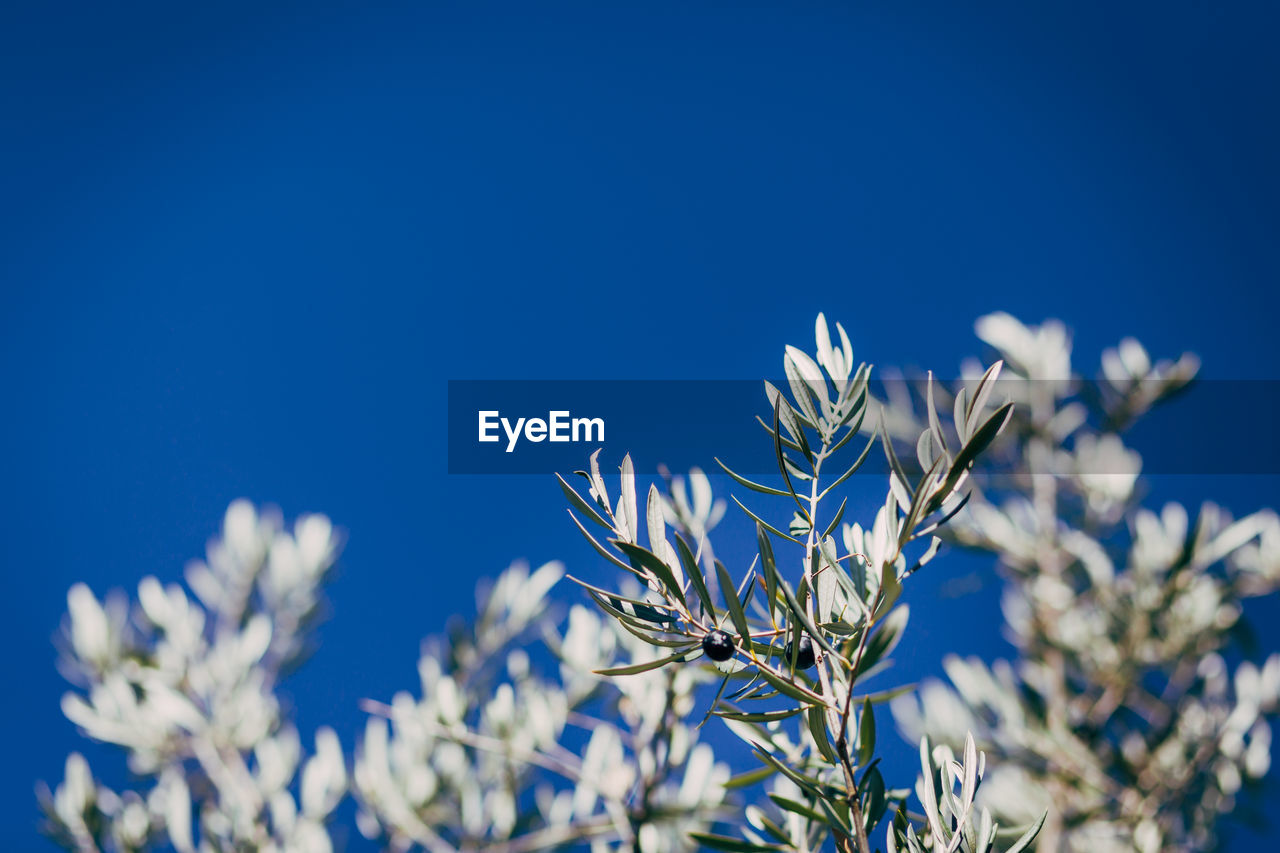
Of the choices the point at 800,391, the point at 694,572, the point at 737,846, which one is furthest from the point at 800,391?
the point at 737,846

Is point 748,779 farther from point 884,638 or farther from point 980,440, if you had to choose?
point 980,440

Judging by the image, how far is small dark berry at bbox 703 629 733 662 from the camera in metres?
0.31

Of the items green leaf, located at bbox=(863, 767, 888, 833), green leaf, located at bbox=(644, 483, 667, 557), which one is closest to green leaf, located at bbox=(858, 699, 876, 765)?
green leaf, located at bbox=(863, 767, 888, 833)

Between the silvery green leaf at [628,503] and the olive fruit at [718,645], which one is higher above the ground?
the silvery green leaf at [628,503]

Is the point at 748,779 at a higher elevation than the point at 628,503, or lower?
lower

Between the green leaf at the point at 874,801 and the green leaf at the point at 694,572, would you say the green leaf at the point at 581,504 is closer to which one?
the green leaf at the point at 694,572

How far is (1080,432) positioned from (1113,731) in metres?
0.47

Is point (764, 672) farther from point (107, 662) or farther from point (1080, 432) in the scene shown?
point (1080, 432)

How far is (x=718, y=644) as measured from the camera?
1.02 feet

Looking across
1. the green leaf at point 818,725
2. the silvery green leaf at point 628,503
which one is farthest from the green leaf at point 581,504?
the green leaf at point 818,725

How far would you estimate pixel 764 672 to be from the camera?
296mm

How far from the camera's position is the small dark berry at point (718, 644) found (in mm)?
310

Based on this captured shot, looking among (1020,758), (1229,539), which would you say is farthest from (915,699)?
(1229,539)

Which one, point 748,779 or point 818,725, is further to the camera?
point 748,779
